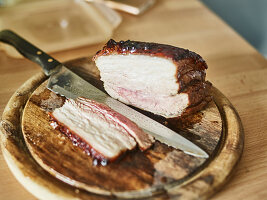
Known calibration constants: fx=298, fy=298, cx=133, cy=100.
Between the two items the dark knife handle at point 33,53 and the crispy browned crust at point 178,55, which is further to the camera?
the dark knife handle at point 33,53

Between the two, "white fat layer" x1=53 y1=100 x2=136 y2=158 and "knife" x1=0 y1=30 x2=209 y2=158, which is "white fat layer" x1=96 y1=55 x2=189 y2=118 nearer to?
"knife" x1=0 y1=30 x2=209 y2=158

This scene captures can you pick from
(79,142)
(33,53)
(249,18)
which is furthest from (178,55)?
(249,18)

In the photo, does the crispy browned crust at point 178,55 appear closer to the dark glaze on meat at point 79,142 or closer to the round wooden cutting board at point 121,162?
the round wooden cutting board at point 121,162

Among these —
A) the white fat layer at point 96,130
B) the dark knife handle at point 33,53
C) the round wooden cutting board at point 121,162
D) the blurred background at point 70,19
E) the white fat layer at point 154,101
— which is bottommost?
the round wooden cutting board at point 121,162

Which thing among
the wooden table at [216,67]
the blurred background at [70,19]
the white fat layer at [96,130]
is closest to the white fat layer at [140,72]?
the white fat layer at [96,130]

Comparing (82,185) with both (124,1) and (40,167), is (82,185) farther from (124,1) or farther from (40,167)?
(124,1)
